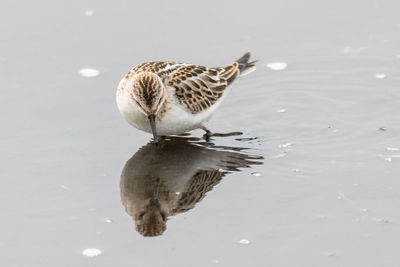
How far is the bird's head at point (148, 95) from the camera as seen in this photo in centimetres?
942

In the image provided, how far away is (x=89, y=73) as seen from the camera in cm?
1209

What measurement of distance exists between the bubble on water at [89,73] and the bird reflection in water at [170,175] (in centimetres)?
215

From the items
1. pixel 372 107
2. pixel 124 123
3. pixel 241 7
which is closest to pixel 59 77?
pixel 124 123

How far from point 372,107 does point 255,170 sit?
259 centimetres

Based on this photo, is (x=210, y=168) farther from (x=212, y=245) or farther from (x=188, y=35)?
(x=188, y=35)

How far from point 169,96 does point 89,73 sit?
2599 millimetres

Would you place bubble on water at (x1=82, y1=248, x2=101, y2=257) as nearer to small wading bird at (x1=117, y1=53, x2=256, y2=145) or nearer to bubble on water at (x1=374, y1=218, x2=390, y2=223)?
small wading bird at (x1=117, y1=53, x2=256, y2=145)

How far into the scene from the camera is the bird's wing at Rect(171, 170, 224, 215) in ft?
28.7

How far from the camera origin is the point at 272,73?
40.3 ft

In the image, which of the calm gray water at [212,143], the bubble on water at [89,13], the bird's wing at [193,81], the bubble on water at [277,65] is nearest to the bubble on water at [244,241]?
the calm gray water at [212,143]

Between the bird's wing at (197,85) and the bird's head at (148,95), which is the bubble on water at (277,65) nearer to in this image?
the bird's wing at (197,85)

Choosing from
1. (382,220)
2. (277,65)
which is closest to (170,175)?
(382,220)

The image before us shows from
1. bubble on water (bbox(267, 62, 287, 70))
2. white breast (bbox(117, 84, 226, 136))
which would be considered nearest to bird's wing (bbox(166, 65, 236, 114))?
white breast (bbox(117, 84, 226, 136))

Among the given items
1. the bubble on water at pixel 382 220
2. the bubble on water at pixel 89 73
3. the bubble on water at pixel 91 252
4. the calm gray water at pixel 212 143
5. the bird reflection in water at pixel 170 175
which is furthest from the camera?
the bubble on water at pixel 89 73
